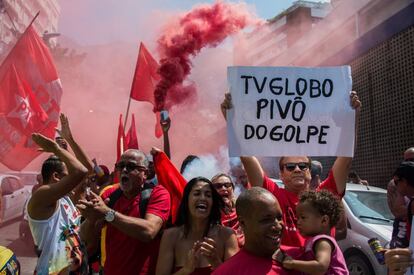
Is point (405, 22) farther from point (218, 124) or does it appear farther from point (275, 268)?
point (218, 124)

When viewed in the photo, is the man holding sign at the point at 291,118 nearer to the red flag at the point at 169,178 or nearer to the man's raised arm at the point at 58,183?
the red flag at the point at 169,178

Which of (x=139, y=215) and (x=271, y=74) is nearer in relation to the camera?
(x=139, y=215)

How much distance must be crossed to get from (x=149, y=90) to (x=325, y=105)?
8225mm

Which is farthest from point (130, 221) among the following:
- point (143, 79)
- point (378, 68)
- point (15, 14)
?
point (15, 14)

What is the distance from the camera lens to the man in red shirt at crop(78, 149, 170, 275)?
2.98 meters

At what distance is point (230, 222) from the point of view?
12.3 ft

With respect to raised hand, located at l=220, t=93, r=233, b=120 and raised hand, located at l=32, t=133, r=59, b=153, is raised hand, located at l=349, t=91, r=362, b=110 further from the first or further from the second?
raised hand, located at l=32, t=133, r=59, b=153

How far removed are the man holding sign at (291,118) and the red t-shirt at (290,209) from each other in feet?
0.04

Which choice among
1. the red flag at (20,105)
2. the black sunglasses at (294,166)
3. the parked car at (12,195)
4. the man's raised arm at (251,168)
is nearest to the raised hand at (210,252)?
the man's raised arm at (251,168)

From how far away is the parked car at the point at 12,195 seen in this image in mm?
11452

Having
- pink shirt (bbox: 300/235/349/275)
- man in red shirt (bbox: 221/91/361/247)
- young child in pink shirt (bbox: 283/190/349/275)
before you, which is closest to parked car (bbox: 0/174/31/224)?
man in red shirt (bbox: 221/91/361/247)

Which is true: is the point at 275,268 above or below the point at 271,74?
below

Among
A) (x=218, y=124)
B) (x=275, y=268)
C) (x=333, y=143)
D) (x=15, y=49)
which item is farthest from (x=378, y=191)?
(x=218, y=124)

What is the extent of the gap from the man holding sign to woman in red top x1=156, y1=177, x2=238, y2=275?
1.63 ft
